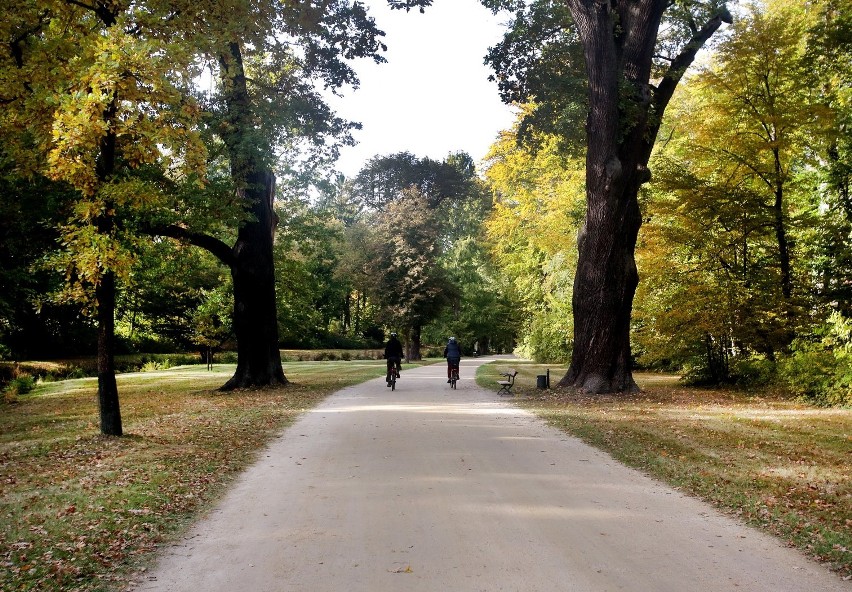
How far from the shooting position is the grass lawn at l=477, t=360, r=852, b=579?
6023 millimetres

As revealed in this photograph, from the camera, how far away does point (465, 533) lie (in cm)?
550

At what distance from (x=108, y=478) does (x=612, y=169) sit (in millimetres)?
14325

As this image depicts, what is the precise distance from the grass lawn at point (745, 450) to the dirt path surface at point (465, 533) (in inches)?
15.9

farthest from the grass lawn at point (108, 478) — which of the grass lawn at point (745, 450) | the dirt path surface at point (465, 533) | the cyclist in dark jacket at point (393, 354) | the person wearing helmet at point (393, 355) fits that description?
the grass lawn at point (745, 450)

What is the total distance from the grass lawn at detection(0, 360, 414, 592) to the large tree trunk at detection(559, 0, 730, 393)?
8.10 metres

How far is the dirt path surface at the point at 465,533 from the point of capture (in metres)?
4.50

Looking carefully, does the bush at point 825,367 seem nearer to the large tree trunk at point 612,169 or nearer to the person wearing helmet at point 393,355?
the large tree trunk at point 612,169

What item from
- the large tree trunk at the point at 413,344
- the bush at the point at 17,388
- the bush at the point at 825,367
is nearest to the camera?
the bush at the point at 825,367

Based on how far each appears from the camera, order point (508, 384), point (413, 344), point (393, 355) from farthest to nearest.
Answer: point (413, 344)
point (393, 355)
point (508, 384)

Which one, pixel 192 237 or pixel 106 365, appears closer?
pixel 106 365

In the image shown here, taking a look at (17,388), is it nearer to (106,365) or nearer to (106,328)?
(106,365)

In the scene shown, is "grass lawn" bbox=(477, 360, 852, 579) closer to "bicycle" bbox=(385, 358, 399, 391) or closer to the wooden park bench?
the wooden park bench

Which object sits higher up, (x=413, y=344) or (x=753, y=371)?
(x=413, y=344)

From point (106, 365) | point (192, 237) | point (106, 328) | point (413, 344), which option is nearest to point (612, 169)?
point (192, 237)
